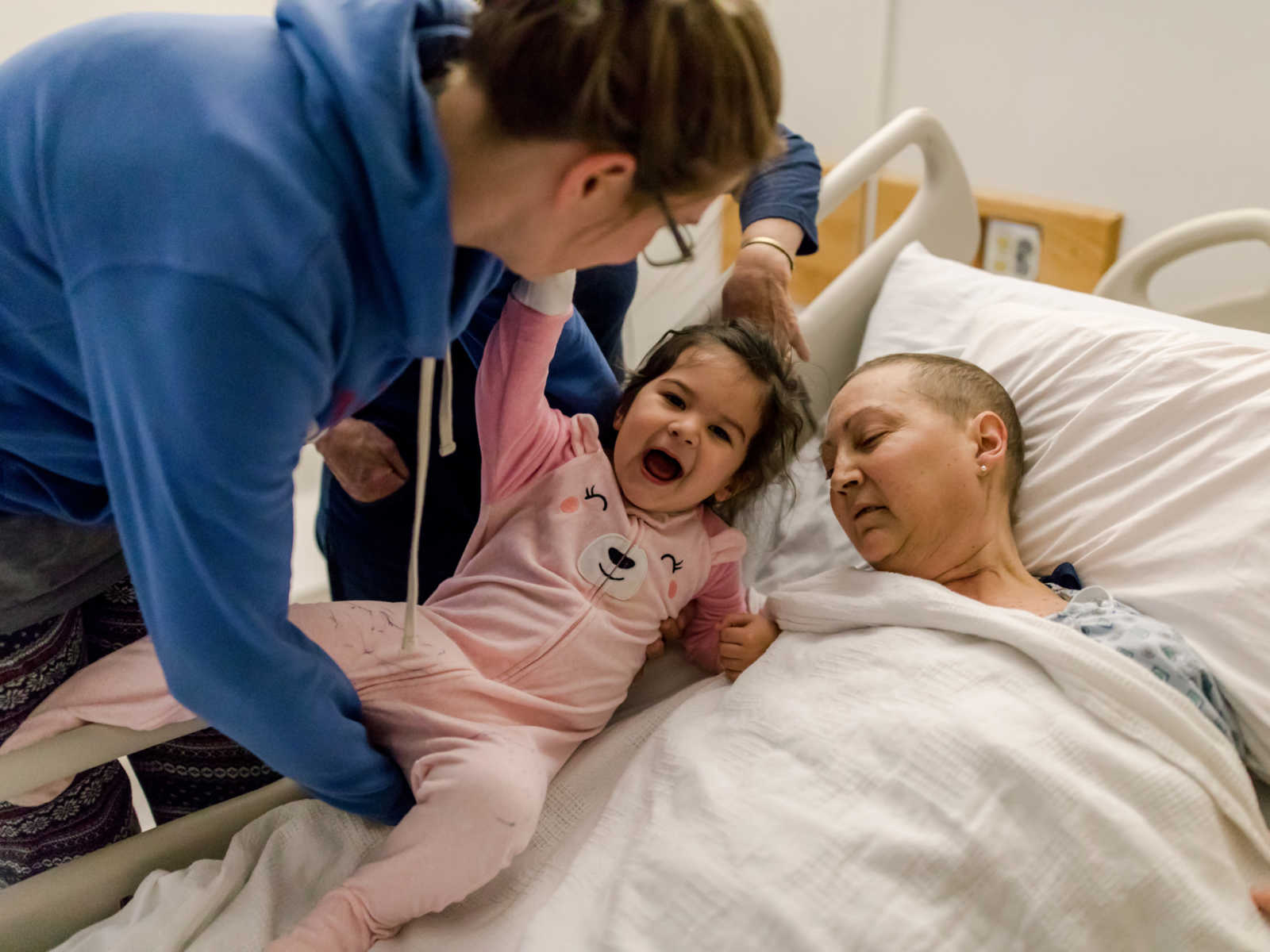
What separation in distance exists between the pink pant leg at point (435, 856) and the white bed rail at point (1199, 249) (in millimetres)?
1552

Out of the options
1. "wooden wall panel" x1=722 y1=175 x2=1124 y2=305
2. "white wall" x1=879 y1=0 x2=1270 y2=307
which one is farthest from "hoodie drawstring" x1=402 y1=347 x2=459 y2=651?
"white wall" x1=879 y1=0 x2=1270 y2=307

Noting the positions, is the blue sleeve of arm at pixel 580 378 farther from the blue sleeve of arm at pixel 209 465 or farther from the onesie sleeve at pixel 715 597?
the blue sleeve of arm at pixel 209 465

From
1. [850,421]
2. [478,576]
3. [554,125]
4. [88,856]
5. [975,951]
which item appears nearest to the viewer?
[554,125]

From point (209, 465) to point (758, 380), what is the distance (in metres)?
0.83

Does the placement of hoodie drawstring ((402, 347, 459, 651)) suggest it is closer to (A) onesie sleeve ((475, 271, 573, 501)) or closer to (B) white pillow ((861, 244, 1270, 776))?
(A) onesie sleeve ((475, 271, 573, 501))

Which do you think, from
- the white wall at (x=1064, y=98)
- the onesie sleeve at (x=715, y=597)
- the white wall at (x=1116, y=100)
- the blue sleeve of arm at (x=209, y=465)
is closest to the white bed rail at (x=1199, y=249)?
the white wall at (x=1064, y=98)

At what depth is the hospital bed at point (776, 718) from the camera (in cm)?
102

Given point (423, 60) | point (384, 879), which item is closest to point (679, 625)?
point (384, 879)

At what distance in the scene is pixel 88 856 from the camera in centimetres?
114

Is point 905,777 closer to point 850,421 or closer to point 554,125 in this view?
point 850,421

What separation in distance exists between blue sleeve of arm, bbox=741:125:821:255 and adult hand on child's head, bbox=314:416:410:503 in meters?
0.63

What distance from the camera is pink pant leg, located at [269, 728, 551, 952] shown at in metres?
1.01

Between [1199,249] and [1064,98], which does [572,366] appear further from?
[1064,98]

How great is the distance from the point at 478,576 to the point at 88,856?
523 millimetres
